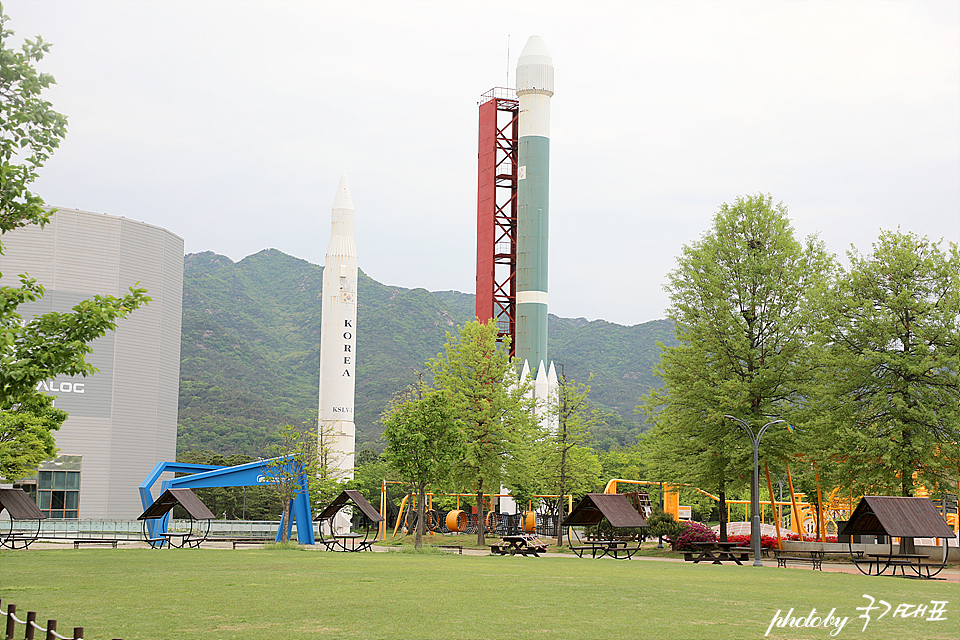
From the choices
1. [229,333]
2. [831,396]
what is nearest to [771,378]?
[831,396]

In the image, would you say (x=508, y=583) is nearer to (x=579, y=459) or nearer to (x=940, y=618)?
(x=940, y=618)

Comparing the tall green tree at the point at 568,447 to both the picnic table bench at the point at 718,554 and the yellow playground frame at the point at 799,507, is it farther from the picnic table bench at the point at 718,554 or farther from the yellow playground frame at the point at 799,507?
the picnic table bench at the point at 718,554

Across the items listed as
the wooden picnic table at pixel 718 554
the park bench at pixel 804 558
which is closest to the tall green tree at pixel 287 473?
the wooden picnic table at pixel 718 554

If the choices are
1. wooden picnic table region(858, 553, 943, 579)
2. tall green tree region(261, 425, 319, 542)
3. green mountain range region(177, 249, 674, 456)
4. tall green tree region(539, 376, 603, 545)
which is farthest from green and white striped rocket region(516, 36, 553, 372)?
wooden picnic table region(858, 553, 943, 579)

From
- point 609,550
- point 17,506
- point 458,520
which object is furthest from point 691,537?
point 17,506

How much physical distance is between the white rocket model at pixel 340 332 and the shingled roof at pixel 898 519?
39.7m

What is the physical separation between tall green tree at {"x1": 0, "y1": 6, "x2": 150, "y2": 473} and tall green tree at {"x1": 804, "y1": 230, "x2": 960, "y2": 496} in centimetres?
2380

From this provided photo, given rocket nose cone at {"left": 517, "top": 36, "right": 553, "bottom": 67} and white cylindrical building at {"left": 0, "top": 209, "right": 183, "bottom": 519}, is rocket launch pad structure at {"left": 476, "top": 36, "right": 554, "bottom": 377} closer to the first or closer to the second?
rocket nose cone at {"left": 517, "top": 36, "right": 553, "bottom": 67}

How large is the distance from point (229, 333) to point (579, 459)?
10140 cm

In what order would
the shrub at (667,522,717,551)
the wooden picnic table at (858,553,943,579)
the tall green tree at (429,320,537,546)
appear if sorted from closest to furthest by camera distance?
the wooden picnic table at (858,553,943,579) → the shrub at (667,522,717,551) → the tall green tree at (429,320,537,546)

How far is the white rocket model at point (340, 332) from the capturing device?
6134 centimetres

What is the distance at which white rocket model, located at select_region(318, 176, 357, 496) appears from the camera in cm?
6134

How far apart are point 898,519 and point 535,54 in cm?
5244

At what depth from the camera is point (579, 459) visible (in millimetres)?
47188
